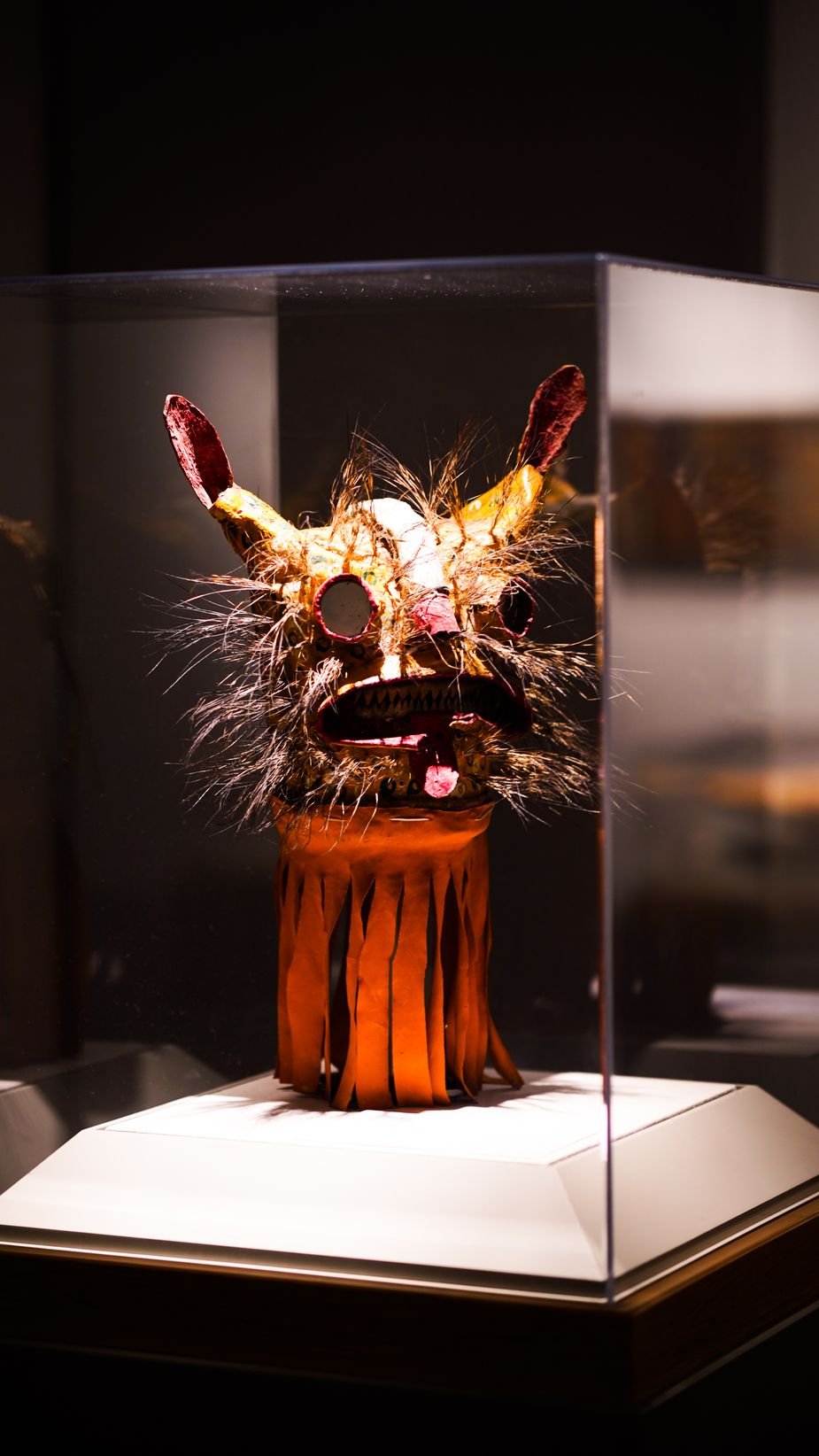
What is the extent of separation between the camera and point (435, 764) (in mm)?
1684

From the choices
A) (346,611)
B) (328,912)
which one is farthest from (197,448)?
(328,912)

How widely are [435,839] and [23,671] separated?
1.52 feet

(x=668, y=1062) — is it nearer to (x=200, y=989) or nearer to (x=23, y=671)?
(x=200, y=989)

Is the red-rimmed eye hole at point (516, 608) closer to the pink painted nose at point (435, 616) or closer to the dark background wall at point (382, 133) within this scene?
the pink painted nose at point (435, 616)

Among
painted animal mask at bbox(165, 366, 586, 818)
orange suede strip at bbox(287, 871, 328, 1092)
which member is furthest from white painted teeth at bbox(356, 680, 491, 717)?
orange suede strip at bbox(287, 871, 328, 1092)

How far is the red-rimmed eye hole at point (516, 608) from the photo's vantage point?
1712 mm

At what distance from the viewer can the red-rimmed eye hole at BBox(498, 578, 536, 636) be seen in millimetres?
1712

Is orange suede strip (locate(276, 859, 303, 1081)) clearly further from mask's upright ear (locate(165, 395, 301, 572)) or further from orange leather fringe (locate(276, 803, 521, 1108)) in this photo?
mask's upright ear (locate(165, 395, 301, 572))

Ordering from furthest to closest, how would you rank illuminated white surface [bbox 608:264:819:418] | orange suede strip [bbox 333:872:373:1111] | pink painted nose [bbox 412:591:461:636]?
orange suede strip [bbox 333:872:373:1111] < pink painted nose [bbox 412:591:461:636] < illuminated white surface [bbox 608:264:819:418]

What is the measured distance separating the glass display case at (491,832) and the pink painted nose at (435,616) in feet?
0.60

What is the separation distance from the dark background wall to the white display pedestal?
47.5 inches

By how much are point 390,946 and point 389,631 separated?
1.10 ft

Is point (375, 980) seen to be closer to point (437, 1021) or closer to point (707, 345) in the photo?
point (437, 1021)

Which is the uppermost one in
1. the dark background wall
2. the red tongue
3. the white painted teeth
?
the dark background wall
